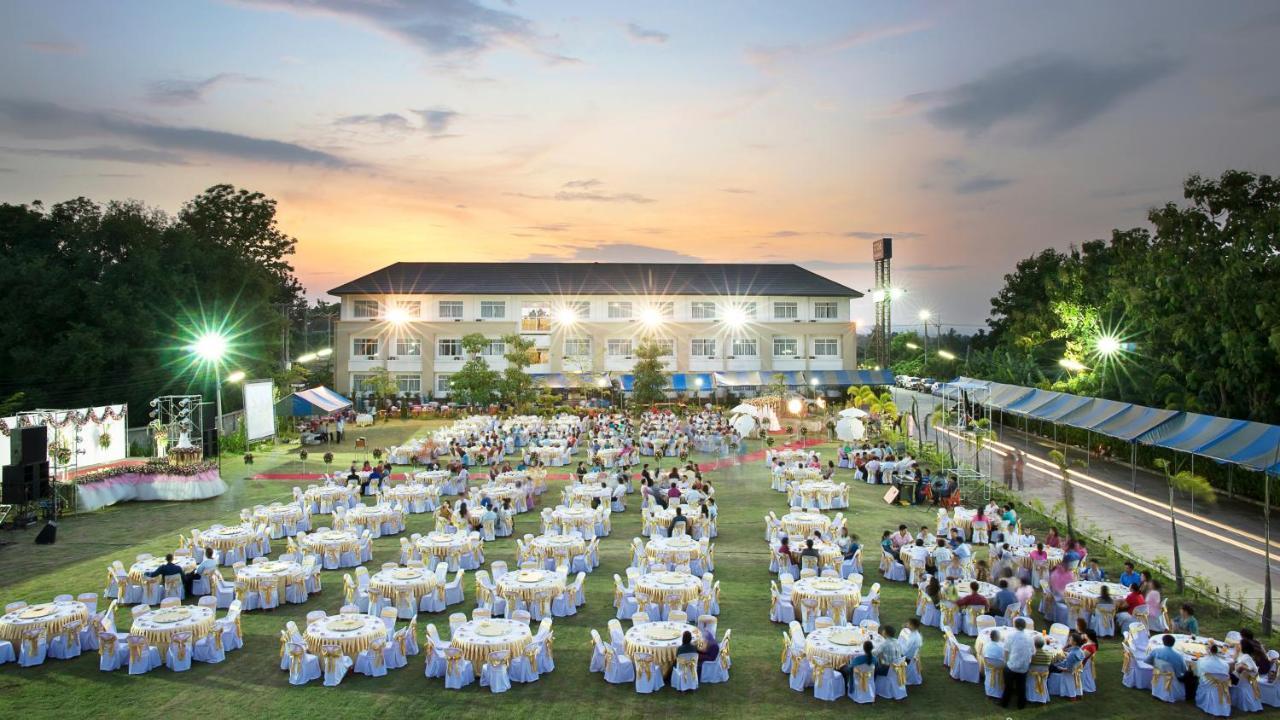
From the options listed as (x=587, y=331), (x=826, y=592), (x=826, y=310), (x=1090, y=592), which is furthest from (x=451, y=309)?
(x=1090, y=592)

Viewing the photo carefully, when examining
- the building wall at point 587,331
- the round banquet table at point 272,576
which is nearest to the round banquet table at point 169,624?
the round banquet table at point 272,576

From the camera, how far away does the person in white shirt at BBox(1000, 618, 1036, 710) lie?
11.5 m

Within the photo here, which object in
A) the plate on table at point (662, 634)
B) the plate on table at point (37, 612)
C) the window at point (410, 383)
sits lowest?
the plate on table at point (662, 634)

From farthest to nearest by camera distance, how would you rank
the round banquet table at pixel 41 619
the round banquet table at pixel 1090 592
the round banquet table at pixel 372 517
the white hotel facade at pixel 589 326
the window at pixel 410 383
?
the white hotel facade at pixel 589 326 → the window at pixel 410 383 → the round banquet table at pixel 372 517 → the round banquet table at pixel 1090 592 → the round banquet table at pixel 41 619

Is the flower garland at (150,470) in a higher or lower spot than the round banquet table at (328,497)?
higher

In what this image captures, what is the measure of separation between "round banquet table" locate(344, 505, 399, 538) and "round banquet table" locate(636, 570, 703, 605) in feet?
32.2

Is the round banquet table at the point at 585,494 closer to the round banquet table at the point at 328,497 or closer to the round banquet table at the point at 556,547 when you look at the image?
the round banquet table at the point at 556,547

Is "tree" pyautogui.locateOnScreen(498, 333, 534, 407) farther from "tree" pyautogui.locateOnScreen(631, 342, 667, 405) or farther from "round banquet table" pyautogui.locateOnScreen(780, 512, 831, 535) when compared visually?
"round banquet table" pyautogui.locateOnScreen(780, 512, 831, 535)

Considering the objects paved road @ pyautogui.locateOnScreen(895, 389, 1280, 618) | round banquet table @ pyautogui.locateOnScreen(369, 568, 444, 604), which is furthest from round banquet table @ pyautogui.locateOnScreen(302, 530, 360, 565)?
paved road @ pyautogui.locateOnScreen(895, 389, 1280, 618)

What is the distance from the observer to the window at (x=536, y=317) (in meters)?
68.8

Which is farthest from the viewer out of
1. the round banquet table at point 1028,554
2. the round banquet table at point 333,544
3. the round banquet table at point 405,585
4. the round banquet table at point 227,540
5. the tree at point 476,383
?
the tree at point 476,383

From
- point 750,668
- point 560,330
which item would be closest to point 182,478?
Answer: point 750,668

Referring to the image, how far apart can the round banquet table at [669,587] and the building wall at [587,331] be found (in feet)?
172

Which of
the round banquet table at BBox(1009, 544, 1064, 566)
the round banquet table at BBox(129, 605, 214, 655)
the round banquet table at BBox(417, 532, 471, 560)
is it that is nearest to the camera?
the round banquet table at BBox(129, 605, 214, 655)
